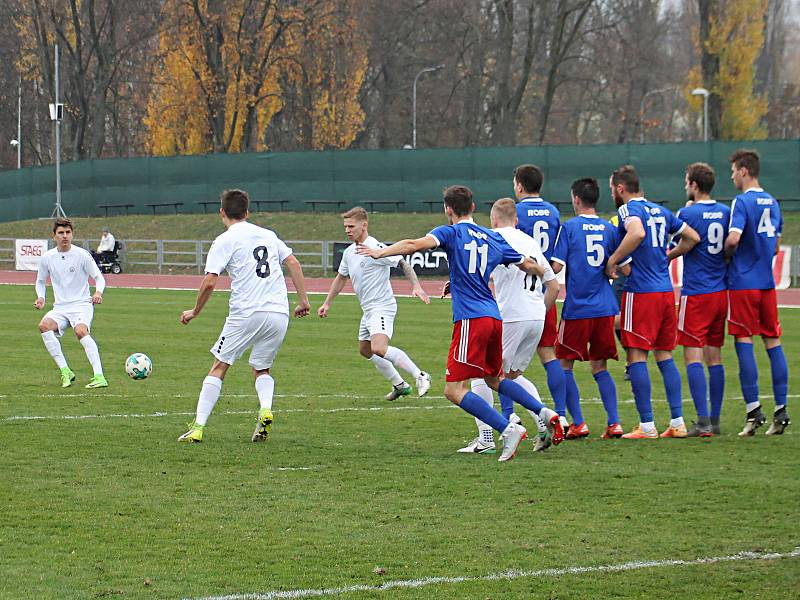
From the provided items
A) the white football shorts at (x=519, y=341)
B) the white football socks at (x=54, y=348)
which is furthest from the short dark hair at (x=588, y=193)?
the white football socks at (x=54, y=348)

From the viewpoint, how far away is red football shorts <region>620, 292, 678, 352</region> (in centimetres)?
1034

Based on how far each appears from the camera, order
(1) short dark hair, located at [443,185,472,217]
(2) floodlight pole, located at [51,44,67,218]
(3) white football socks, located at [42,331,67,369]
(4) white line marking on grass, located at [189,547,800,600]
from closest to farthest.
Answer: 1. (4) white line marking on grass, located at [189,547,800,600]
2. (1) short dark hair, located at [443,185,472,217]
3. (3) white football socks, located at [42,331,67,369]
4. (2) floodlight pole, located at [51,44,67,218]

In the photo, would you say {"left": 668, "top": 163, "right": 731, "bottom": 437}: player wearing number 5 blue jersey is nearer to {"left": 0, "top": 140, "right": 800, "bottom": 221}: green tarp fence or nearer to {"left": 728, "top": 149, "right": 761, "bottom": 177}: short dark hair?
{"left": 728, "top": 149, "right": 761, "bottom": 177}: short dark hair

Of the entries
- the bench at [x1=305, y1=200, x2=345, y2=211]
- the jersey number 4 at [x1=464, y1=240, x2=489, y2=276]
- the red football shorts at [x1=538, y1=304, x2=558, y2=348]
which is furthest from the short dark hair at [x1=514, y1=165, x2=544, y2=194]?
the bench at [x1=305, y1=200, x2=345, y2=211]

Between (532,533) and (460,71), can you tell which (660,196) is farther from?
(532,533)

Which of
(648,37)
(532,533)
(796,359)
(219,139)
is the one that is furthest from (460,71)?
(532,533)

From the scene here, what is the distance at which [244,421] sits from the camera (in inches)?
450

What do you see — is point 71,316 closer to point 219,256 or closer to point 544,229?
point 219,256

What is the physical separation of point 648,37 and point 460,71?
9307 millimetres

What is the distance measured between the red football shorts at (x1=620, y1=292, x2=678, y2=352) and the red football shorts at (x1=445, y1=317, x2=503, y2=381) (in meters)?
1.71

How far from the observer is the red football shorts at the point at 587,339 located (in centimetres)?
1027

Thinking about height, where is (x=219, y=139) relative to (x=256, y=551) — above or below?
above

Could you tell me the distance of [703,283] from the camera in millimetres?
10688

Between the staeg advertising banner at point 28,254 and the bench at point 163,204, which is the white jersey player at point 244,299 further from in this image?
the bench at point 163,204
